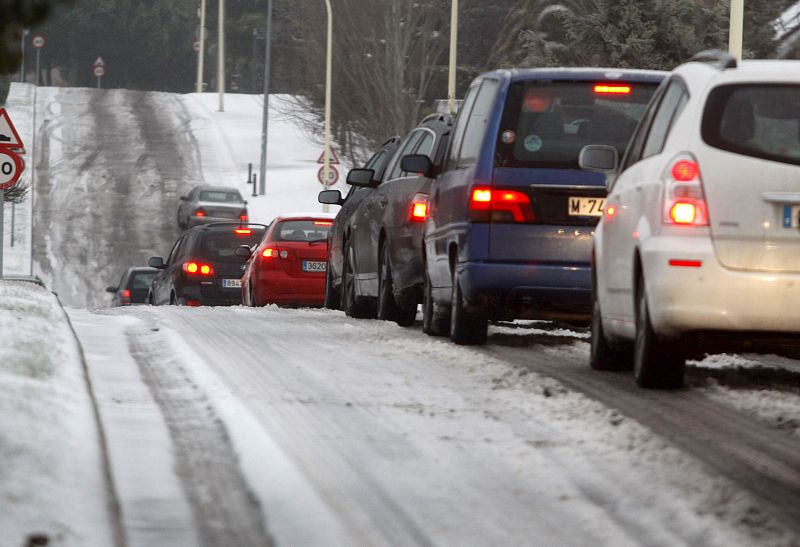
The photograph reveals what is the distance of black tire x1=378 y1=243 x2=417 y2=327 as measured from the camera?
613 inches

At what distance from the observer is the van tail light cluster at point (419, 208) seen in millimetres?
14734

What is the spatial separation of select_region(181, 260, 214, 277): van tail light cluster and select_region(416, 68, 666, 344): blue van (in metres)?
12.7

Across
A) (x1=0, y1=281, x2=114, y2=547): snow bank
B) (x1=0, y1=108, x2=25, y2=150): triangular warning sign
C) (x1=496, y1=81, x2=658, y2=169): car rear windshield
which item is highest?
(x1=496, y1=81, x2=658, y2=169): car rear windshield

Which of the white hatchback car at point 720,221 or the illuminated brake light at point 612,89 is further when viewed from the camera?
the illuminated brake light at point 612,89

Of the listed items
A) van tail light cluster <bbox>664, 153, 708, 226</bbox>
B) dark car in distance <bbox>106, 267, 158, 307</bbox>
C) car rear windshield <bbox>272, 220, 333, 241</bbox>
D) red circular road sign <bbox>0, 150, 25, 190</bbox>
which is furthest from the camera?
dark car in distance <bbox>106, 267, 158, 307</bbox>

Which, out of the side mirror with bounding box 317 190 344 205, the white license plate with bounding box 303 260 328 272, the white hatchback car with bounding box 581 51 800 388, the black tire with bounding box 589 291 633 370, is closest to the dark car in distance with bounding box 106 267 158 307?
the white license plate with bounding box 303 260 328 272

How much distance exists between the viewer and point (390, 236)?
15.5m

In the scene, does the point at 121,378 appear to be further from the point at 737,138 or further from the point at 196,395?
the point at 737,138

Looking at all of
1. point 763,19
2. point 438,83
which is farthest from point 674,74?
point 438,83

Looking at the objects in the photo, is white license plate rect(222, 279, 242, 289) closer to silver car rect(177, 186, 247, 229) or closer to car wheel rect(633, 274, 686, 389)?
car wheel rect(633, 274, 686, 389)

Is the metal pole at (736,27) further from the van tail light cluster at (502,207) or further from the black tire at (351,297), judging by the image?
the van tail light cluster at (502,207)

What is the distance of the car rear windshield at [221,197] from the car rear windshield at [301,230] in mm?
30707

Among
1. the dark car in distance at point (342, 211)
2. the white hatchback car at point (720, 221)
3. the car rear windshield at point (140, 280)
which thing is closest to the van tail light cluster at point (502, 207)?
the white hatchback car at point (720, 221)

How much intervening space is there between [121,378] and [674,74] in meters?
3.28
